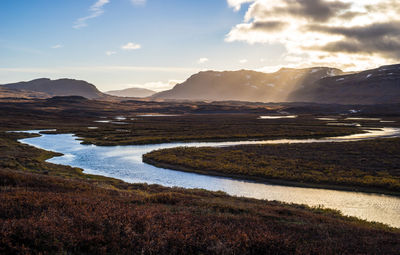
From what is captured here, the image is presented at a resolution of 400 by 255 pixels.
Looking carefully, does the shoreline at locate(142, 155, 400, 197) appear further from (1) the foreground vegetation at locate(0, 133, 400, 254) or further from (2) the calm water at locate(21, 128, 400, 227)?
(1) the foreground vegetation at locate(0, 133, 400, 254)

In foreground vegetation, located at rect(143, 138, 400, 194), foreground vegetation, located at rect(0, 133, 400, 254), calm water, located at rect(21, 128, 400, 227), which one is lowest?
calm water, located at rect(21, 128, 400, 227)

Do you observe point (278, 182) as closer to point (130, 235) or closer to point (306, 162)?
point (306, 162)

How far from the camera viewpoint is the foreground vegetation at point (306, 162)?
116ft

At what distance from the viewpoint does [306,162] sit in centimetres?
4516

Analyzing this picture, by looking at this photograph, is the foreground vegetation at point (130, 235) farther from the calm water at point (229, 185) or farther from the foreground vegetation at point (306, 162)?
the foreground vegetation at point (306, 162)

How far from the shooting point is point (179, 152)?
54875 millimetres

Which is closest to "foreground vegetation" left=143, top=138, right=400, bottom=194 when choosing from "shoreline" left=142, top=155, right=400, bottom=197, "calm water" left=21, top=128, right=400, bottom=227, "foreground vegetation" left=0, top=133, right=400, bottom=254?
"shoreline" left=142, top=155, right=400, bottom=197

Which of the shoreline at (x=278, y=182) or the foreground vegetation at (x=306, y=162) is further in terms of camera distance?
the foreground vegetation at (x=306, y=162)

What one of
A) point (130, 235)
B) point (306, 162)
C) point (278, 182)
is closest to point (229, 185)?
point (278, 182)

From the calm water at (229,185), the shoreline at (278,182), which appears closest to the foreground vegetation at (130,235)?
the calm water at (229,185)

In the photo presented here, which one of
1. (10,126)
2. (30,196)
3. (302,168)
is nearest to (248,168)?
(302,168)

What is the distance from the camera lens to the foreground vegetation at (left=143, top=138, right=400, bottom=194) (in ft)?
116

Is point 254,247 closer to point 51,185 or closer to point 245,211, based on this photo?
point 245,211

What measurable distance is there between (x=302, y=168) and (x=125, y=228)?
121ft
